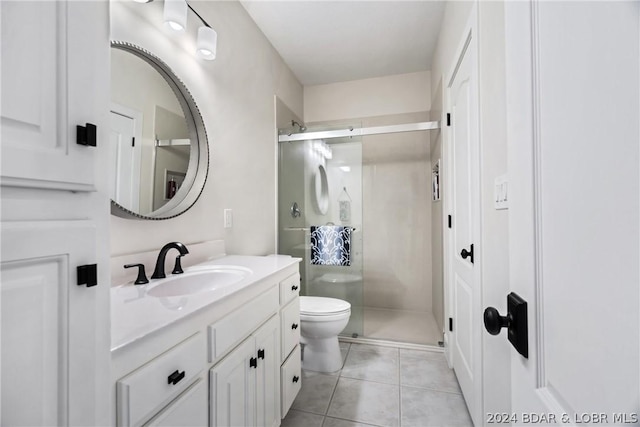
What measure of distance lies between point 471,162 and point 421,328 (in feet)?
6.08

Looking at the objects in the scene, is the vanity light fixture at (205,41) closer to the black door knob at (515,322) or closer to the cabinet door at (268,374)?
the cabinet door at (268,374)

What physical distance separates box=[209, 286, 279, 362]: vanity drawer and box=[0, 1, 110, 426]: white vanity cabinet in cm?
38

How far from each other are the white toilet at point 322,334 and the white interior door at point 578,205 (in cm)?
150

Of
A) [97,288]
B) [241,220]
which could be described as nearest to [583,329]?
[97,288]

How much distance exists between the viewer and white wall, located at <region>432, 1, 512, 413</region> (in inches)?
40.4

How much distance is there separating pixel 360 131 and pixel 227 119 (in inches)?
47.0

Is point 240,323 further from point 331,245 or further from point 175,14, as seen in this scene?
point 331,245

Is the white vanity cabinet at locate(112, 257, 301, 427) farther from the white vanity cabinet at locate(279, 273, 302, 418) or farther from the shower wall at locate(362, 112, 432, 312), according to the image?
the shower wall at locate(362, 112, 432, 312)

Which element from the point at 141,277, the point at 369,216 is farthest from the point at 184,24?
the point at 369,216

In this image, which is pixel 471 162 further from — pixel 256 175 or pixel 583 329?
pixel 256 175

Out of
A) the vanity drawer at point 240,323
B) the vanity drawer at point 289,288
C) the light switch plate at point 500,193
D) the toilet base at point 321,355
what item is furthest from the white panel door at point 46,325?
the toilet base at point 321,355

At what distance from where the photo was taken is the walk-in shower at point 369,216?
2582 mm

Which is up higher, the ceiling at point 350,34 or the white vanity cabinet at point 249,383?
the ceiling at point 350,34

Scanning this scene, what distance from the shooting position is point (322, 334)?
77.4 inches
